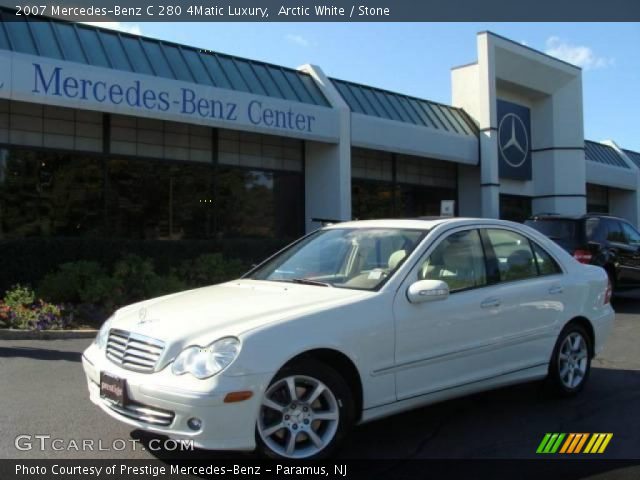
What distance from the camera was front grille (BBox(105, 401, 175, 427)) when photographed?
3590mm

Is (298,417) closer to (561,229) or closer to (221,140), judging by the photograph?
(561,229)

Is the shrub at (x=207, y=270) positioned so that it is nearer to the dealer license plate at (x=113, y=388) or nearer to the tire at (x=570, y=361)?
the tire at (x=570, y=361)

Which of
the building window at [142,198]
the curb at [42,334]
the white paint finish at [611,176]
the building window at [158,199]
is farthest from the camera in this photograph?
the white paint finish at [611,176]

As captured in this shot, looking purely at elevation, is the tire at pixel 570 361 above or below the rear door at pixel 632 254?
below

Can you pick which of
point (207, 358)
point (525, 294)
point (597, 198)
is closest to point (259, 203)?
point (525, 294)

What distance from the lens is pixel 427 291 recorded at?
430cm

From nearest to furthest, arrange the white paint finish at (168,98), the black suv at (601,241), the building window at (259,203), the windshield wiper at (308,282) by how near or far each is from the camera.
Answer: the windshield wiper at (308,282) → the black suv at (601,241) → the white paint finish at (168,98) → the building window at (259,203)

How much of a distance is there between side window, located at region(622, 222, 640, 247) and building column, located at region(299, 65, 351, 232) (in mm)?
6908

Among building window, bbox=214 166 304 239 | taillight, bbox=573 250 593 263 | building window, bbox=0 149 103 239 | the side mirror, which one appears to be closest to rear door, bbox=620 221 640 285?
taillight, bbox=573 250 593 263

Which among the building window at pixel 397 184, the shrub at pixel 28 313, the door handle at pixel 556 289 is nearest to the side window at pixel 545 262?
the door handle at pixel 556 289

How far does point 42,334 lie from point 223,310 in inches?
223

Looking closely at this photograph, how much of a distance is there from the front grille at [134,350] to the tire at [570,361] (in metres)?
3.45

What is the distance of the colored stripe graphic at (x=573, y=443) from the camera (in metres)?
4.34

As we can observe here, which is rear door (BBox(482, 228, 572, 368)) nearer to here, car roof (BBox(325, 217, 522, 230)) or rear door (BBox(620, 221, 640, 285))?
car roof (BBox(325, 217, 522, 230))
